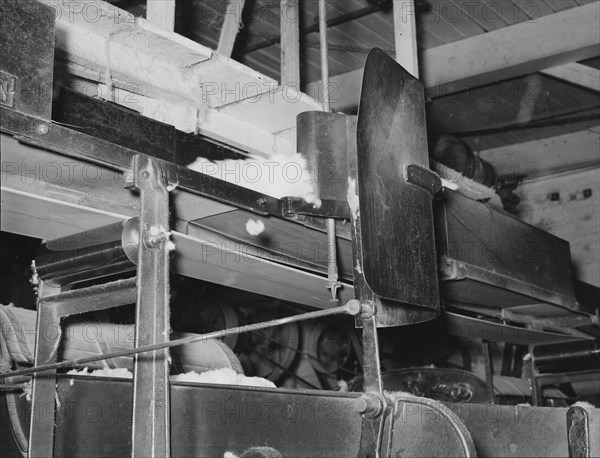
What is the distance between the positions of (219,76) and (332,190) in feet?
2.12

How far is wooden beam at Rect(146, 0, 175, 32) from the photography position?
195cm

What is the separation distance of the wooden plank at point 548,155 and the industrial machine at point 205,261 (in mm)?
3871

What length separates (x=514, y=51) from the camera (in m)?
3.61

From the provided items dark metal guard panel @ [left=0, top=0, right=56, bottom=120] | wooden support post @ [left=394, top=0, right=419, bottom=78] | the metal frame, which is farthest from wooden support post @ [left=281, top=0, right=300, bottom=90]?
the metal frame

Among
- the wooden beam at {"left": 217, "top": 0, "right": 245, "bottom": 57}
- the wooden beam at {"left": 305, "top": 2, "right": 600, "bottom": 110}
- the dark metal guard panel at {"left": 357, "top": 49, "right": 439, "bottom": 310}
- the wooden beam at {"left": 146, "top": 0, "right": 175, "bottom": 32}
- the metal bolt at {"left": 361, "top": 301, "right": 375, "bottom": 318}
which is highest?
the wooden beam at {"left": 305, "top": 2, "right": 600, "bottom": 110}

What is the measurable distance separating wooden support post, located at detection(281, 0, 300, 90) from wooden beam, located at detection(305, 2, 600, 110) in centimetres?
140

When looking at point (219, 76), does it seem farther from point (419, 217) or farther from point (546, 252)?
point (546, 252)

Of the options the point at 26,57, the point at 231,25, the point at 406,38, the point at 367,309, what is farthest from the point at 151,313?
the point at 406,38

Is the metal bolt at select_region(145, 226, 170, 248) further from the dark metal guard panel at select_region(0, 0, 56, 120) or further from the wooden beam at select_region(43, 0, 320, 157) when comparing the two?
the wooden beam at select_region(43, 0, 320, 157)

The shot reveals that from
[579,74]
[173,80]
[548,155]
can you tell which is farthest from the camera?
[548,155]

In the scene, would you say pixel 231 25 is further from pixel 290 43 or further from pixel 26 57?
pixel 26 57

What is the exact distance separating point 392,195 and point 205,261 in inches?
22.4

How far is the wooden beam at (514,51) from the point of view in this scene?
3434mm

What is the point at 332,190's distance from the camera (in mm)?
1590
